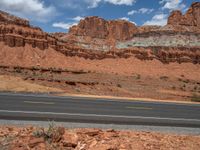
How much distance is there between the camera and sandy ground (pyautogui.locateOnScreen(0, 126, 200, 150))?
5.70 metres

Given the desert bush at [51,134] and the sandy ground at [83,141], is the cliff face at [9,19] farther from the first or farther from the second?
the desert bush at [51,134]

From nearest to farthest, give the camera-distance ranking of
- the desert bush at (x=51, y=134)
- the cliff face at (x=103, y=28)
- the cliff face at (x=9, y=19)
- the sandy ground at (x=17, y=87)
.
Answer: the desert bush at (x=51, y=134)
the sandy ground at (x=17, y=87)
the cliff face at (x=9, y=19)
the cliff face at (x=103, y=28)

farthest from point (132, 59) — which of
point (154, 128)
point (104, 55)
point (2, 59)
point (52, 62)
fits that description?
point (154, 128)

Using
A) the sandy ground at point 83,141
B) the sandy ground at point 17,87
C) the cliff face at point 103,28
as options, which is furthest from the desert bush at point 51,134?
the cliff face at point 103,28

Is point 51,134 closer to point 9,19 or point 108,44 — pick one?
point 9,19

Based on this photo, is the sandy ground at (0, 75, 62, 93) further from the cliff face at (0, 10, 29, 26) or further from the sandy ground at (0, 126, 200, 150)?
the cliff face at (0, 10, 29, 26)

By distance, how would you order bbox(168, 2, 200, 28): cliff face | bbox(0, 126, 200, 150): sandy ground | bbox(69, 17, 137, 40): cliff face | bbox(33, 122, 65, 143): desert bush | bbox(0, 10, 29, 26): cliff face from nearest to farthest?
bbox(0, 126, 200, 150): sandy ground, bbox(33, 122, 65, 143): desert bush, bbox(0, 10, 29, 26): cliff face, bbox(168, 2, 200, 28): cliff face, bbox(69, 17, 137, 40): cliff face

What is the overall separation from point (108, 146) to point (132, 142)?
0.91 meters

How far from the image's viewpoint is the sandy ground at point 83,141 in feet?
18.7

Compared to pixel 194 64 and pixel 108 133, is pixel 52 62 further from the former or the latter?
pixel 108 133

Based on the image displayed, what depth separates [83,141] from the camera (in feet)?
20.3

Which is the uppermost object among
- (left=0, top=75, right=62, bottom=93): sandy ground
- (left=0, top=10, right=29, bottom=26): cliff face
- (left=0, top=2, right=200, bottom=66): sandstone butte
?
(left=0, top=10, right=29, bottom=26): cliff face

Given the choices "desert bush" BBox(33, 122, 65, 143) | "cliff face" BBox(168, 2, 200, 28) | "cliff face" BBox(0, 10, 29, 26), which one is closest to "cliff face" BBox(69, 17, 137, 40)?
"cliff face" BBox(168, 2, 200, 28)

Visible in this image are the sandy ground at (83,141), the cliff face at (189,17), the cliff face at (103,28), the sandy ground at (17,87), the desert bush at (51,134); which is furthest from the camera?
the cliff face at (103,28)
